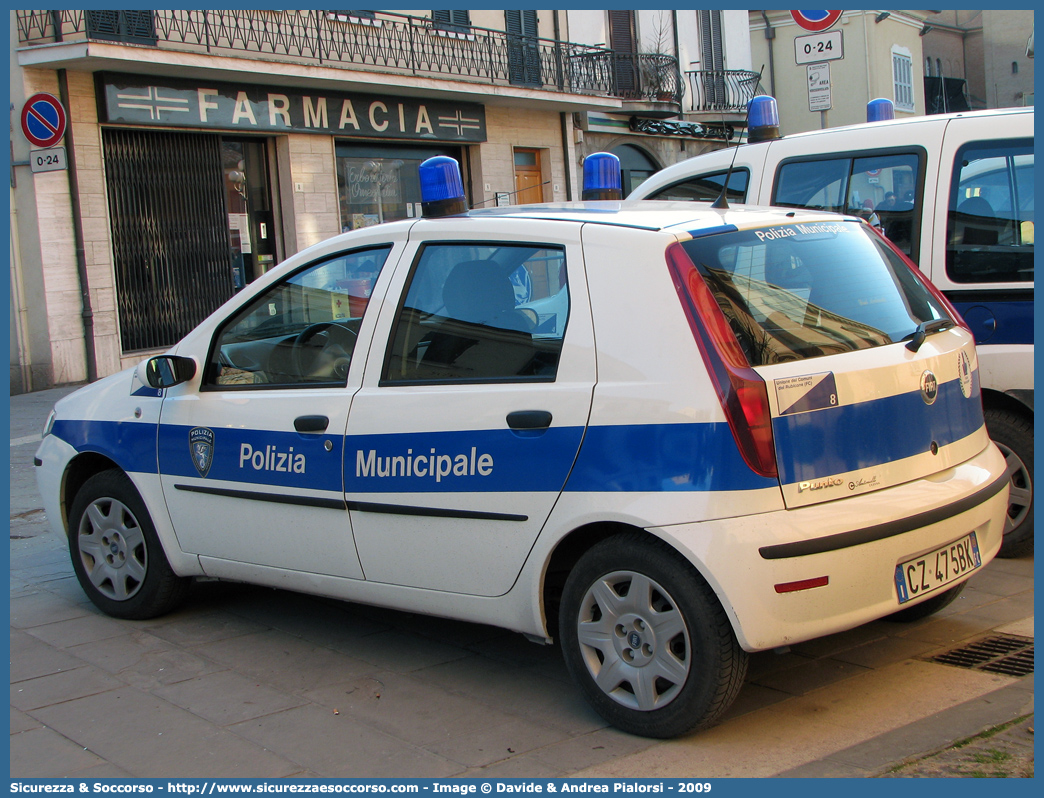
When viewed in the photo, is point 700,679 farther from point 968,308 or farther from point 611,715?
point 968,308

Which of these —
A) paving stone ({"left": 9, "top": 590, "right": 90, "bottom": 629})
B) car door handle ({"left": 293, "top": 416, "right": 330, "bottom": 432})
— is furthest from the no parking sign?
car door handle ({"left": 293, "top": 416, "right": 330, "bottom": 432})

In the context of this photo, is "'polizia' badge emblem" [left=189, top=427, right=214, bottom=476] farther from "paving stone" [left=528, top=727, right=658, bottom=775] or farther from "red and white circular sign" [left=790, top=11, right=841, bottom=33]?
"red and white circular sign" [left=790, top=11, right=841, bottom=33]

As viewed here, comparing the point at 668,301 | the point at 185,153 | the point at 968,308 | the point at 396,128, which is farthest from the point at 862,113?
the point at 668,301

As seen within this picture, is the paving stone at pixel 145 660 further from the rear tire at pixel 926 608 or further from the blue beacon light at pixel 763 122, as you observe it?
the blue beacon light at pixel 763 122

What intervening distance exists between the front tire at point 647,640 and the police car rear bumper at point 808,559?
9 centimetres

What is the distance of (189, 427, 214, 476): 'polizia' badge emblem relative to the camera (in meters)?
4.49

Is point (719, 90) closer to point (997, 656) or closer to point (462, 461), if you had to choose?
point (997, 656)

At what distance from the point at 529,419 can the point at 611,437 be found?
308 millimetres

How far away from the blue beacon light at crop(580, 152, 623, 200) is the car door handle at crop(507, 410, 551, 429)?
1.71 m

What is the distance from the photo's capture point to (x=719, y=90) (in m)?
26.5

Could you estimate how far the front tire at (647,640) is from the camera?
3299mm

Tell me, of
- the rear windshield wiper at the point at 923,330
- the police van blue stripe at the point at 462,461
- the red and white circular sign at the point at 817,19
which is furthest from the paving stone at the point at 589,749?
the red and white circular sign at the point at 817,19

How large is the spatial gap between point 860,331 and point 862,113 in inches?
1292

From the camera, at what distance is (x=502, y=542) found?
3.70 meters
